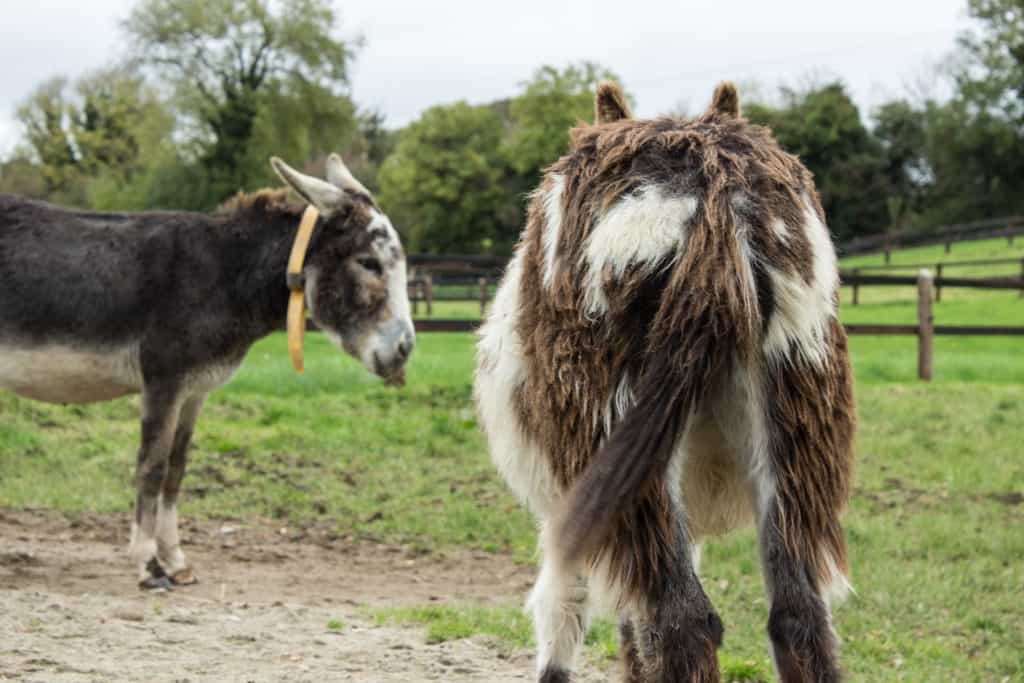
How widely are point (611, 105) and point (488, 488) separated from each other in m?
5.43

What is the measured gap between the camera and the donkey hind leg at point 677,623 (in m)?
2.33

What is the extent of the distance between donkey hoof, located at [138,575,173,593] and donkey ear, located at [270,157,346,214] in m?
2.41

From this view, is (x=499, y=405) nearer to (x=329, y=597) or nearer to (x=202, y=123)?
(x=329, y=597)

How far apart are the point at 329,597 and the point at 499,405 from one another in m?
3.07

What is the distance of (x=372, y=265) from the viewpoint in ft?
20.8

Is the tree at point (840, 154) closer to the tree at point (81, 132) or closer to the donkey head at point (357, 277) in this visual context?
the tree at point (81, 132)

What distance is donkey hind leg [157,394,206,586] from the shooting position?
5.92 metres

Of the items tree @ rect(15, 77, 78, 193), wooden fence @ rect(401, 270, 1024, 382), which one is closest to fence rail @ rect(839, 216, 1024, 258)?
wooden fence @ rect(401, 270, 1024, 382)

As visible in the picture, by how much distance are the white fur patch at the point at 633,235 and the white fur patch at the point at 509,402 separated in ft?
1.49

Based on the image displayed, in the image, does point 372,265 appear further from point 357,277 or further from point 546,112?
point 546,112

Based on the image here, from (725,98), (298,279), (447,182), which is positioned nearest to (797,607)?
(725,98)

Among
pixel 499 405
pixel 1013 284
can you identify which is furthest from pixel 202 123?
pixel 499 405

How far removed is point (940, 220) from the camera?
53.5 m

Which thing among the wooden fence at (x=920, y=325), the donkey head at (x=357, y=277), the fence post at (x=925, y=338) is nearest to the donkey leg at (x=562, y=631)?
the donkey head at (x=357, y=277)
